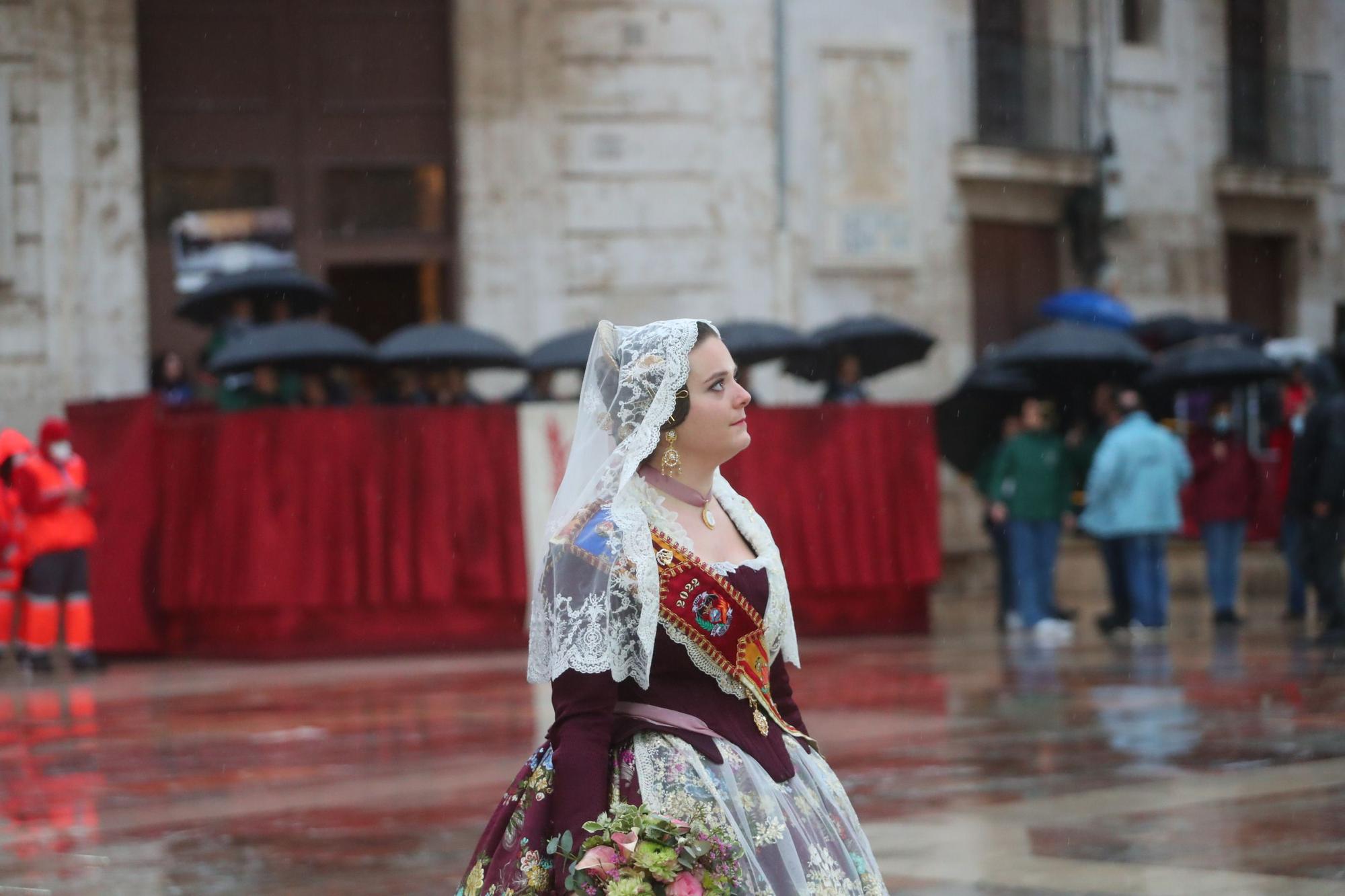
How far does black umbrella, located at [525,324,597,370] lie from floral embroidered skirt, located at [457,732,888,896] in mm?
12548

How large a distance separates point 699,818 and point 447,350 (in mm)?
12714

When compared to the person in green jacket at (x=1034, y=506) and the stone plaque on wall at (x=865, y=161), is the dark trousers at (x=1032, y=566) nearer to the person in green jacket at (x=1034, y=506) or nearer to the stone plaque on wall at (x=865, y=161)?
the person in green jacket at (x=1034, y=506)

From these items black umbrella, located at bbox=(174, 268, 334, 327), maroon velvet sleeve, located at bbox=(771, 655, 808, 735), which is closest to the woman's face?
maroon velvet sleeve, located at bbox=(771, 655, 808, 735)

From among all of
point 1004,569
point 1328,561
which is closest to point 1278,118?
point 1004,569

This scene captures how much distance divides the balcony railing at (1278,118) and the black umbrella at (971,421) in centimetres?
920

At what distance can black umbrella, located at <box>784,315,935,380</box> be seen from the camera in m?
18.0

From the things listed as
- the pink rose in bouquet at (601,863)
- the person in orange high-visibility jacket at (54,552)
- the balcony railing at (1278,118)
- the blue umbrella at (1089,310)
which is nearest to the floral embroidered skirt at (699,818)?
the pink rose in bouquet at (601,863)

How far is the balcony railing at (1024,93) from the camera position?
23.2 meters

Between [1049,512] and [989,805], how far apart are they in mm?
9092

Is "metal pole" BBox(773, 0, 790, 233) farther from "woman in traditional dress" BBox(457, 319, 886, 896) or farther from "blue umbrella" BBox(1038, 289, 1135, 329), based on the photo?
"woman in traditional dress" BBox(457, 319, 886, 896)

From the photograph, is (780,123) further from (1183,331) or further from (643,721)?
(643,721)

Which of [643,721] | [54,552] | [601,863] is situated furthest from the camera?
[54,552]

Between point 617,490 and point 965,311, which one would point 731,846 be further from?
point 965,311

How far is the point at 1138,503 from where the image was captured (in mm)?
16328
